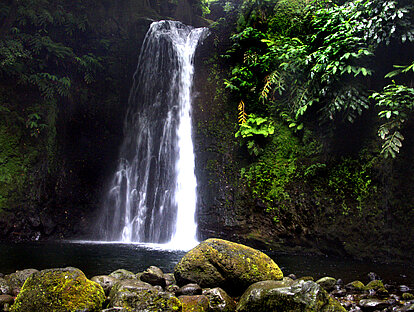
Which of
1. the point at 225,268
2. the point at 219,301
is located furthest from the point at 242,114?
the point at 219,301

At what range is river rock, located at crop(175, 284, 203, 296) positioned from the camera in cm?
375

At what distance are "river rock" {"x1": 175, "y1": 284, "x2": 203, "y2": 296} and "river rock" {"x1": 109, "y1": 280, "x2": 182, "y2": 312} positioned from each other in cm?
46

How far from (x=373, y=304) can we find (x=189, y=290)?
7.64ft

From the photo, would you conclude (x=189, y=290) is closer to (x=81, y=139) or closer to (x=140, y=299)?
(x=140, y=299)

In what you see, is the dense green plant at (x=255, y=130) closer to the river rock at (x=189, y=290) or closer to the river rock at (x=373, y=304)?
the river rock at (x=373, y=304)

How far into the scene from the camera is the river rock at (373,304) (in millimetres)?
3689

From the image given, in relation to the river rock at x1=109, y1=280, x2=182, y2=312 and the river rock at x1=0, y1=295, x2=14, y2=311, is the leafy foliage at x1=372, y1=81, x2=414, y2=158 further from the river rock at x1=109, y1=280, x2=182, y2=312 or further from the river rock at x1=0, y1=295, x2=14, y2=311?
the river rock at x1=0, y1=295, x2=14, y2=311

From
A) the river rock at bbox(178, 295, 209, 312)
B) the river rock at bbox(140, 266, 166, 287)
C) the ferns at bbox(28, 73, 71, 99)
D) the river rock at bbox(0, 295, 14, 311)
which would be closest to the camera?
the river rock at bbox(178, 295, 209, 312)

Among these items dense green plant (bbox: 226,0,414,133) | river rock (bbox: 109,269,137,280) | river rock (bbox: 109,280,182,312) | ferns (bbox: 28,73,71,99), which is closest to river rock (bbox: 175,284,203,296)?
river rock (bbox: 109,280,182,312)

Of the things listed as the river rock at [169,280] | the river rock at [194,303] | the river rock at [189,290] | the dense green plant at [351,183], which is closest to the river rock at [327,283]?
the river rock at [189,290]

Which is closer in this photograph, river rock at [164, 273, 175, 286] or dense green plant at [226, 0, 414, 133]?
river rock at [164, 273, 175, 286]

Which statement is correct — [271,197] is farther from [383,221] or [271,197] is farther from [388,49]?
[388,49]

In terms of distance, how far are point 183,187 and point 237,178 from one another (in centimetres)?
200

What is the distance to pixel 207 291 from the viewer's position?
3719 millimetres
